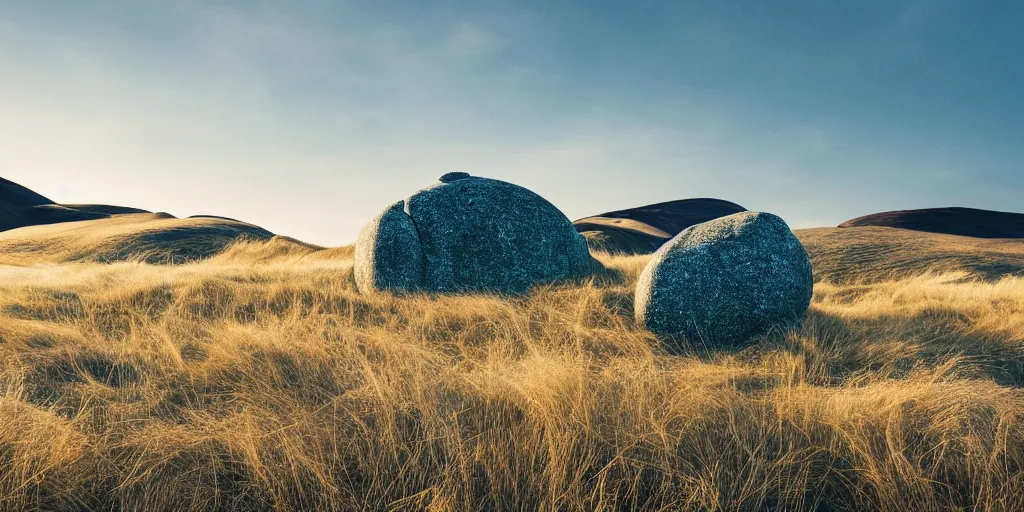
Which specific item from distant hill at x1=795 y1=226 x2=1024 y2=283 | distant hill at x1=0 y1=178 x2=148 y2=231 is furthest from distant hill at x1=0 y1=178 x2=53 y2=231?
distant hill at x1=795 y1=226 x2=1024 y2=283

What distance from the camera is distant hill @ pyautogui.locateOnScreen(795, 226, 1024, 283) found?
11.6 m

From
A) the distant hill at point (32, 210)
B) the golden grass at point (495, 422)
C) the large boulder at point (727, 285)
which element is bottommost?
the golden grass at point (495, 422)

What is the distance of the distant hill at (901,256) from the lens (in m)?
11.6

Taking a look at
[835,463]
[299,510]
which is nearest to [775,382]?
[835,463]

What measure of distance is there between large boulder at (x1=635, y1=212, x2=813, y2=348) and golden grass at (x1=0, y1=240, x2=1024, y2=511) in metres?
0.31

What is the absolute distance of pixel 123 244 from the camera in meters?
18.2

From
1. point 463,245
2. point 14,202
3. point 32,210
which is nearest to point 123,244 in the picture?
point 463,245

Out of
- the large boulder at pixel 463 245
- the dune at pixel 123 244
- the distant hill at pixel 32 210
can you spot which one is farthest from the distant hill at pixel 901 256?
the distant hill at pixel 32 210

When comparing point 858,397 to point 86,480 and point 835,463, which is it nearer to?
point 835,463

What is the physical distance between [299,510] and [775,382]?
3.15 m

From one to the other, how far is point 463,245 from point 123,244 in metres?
17.4

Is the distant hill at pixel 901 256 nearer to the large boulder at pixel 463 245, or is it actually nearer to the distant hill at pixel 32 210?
the large boulder at pixel 463 245

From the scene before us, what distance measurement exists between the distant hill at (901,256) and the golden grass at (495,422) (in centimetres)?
800

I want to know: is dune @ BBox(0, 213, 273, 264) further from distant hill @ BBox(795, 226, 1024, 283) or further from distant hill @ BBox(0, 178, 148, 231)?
distant hill @ BBox(0, 178, 148, 231)
